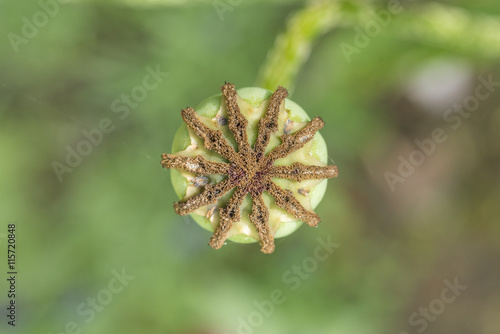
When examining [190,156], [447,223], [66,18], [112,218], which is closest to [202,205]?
[190,156]

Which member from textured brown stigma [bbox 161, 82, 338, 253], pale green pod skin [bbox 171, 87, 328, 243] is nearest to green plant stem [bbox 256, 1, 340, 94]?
pale green pod skin [bbox 171, 87, 328, 243]

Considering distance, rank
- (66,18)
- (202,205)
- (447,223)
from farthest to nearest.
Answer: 1. (447,223)
2. (66,18)
3. (202,205)

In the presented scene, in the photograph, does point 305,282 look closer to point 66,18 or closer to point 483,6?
point 483,6

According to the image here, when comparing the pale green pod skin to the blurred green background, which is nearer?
the pale green pod skin

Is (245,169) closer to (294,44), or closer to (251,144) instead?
(251,144)

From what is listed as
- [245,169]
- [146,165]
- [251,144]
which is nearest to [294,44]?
[251,144]

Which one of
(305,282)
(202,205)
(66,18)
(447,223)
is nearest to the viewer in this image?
(202,205)

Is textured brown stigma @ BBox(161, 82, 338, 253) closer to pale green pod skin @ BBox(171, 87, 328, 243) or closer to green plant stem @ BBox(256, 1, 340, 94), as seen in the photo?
pale green pod skin @ BBox(171, 87, 328, 243)
